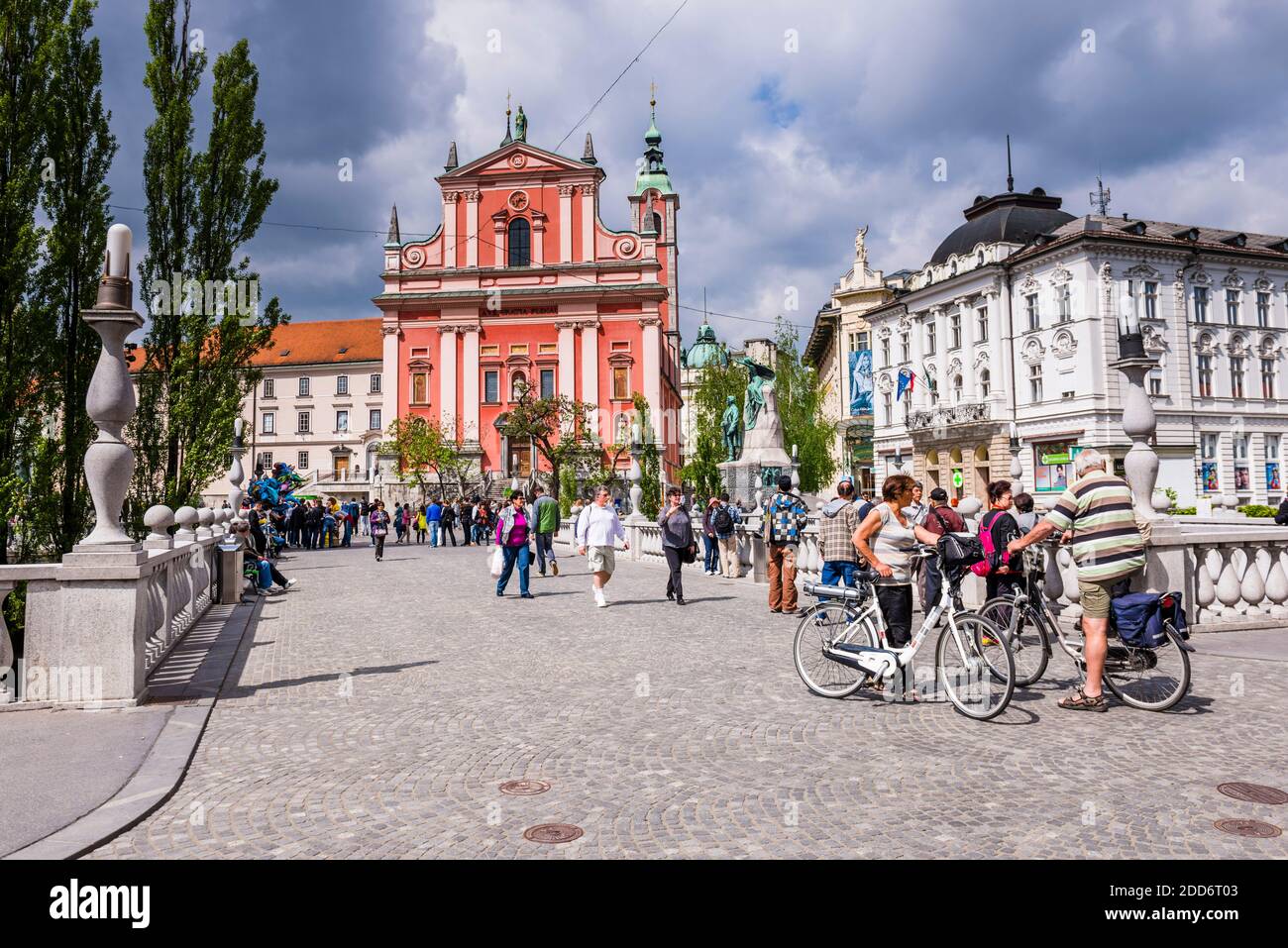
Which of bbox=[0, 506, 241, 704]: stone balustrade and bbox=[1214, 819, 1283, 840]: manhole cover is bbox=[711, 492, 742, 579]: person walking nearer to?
bbox=[0, 506, 241, 704]: stone balustrade

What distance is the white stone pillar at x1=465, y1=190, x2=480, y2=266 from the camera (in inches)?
2190

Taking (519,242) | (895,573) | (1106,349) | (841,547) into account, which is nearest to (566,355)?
(519,242)

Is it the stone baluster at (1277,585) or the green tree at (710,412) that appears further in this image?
the green tree at (710,412)

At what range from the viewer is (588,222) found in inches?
2180

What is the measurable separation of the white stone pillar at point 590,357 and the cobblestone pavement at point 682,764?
1808 inches

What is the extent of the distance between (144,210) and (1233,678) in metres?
17.5

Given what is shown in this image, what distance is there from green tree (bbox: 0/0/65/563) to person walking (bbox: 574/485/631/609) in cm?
698

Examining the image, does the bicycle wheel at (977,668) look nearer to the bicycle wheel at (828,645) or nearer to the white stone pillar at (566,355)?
the bicycle wheel at (828,645)

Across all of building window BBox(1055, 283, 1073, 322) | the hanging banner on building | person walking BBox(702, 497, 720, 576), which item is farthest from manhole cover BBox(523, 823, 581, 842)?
the hanging banner on building

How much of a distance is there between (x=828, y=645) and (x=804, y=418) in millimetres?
47150

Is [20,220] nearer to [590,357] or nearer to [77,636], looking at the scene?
[77,636]

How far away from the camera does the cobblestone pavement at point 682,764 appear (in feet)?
12.9

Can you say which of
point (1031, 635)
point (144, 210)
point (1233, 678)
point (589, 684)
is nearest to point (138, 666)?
point (589, 684)

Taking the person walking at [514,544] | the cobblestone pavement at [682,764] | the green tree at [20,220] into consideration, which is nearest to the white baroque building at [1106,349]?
the person walking at [514,544]
